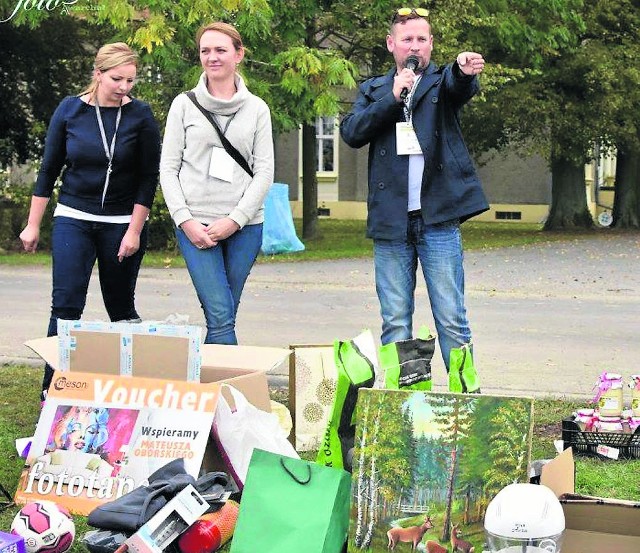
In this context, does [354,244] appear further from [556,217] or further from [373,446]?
[373,446]

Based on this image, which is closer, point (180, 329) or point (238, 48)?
point (180, 329)

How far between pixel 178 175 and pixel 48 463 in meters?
1.59

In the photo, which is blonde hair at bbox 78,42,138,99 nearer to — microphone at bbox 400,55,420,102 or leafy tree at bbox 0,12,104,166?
microphone at bbox 400,55,420,102

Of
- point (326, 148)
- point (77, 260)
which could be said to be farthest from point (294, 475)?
point (326, 148)

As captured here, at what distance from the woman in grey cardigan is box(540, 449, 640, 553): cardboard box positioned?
2.24 meters

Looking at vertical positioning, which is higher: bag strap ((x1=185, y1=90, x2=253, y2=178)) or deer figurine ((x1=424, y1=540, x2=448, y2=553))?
bag strap ((x1=185, y1=90, x2=253, y2=178))

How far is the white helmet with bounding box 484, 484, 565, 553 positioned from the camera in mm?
3361

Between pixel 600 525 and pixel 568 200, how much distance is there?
25768 mm

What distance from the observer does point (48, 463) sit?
456 cm

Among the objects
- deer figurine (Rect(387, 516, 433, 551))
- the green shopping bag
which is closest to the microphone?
the green shopping bag

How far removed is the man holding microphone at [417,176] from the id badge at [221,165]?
607mm

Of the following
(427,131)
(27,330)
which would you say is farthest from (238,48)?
(27,330)

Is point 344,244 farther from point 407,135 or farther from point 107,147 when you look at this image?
point 407,135

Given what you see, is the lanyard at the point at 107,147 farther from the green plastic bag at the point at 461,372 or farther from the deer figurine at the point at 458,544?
the deer figurine at the point at 458,544
